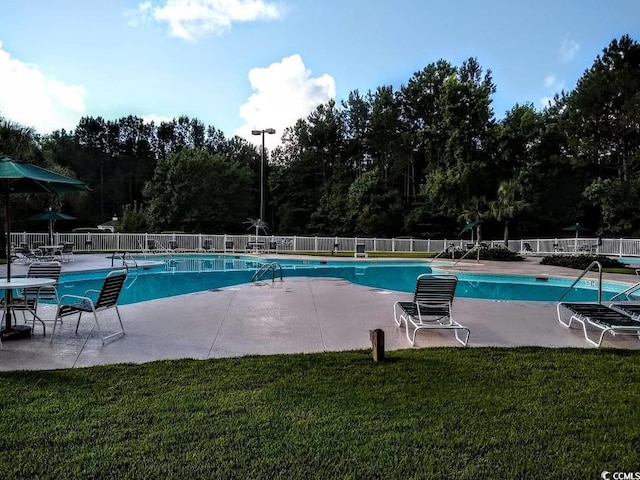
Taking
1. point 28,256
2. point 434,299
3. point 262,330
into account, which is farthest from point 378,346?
point 28,256

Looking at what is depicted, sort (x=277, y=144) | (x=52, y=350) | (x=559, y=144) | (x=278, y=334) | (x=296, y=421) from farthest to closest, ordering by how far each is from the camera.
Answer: (x=277, y=144)
(x=559, y=144)
(x=278, y=334)
(x=52, y=350)
(x=296, y=421)

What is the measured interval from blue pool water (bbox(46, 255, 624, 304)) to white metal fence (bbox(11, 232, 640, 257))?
12.3 feet

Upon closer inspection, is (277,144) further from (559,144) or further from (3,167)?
(3,167)

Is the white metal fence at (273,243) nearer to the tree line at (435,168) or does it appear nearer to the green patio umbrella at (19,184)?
the tree line at (435,168)

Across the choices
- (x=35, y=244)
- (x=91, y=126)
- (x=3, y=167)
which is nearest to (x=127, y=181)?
(x=91, y=126)

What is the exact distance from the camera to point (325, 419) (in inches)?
119

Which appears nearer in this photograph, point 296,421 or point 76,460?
point 76,460

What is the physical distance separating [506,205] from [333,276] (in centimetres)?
1705

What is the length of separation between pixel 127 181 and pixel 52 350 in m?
39.7

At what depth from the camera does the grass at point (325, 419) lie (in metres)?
2.43

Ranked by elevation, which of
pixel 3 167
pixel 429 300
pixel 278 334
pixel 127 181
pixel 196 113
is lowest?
pixel 278 334

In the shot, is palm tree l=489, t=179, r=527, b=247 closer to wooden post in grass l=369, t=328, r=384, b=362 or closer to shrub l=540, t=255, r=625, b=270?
shrub l=540, t=255, r=625, b=270

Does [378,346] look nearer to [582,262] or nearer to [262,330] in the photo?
[262,330]

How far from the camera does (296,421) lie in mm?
2982
